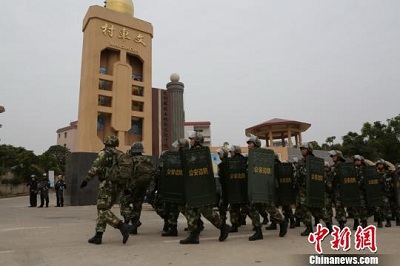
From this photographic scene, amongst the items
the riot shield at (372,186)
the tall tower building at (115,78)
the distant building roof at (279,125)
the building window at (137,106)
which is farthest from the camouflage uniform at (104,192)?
the distant building roof at (279,125)

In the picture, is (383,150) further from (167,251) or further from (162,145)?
(167,251)

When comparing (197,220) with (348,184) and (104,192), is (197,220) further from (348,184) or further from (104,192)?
(348,184)

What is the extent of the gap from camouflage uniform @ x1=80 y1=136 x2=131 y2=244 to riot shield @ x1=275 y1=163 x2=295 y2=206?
346cm

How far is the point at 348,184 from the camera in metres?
7.04

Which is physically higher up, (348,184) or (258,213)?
(348,184)

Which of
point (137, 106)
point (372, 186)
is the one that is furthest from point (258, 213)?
point (137, 106)

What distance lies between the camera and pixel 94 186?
629 inches

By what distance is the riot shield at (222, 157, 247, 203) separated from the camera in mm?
6254

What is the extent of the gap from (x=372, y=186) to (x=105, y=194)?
5.75 m

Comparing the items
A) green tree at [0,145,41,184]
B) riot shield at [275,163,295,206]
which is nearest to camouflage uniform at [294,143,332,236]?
riot shield at [275,163,295,206]

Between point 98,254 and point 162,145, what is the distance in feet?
62.9

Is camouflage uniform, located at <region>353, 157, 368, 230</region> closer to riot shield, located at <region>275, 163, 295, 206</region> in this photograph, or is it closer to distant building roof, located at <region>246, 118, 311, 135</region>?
riot shield, located at <region>275, 163, 295, 206</region>

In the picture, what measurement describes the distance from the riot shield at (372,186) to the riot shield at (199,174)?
399 cm

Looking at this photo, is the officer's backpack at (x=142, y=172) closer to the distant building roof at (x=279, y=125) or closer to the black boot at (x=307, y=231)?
the black boot at (x=307, y=231)
